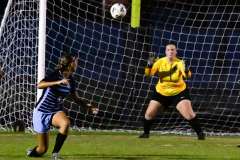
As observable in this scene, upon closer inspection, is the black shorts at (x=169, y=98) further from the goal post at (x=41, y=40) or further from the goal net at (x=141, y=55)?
the goal net at (x=141, y=55)

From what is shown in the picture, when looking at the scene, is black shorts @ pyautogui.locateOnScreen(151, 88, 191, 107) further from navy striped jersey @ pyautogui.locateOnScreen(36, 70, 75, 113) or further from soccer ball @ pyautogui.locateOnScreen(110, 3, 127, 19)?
navy striped jersey @ pyautogui.locateOnScreen(36, 70, 75, 113)

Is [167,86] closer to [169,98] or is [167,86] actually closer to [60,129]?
[169,98]

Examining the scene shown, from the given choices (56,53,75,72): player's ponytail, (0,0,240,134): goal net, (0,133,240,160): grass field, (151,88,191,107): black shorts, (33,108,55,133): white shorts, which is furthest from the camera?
(0,0,240,134): goal net

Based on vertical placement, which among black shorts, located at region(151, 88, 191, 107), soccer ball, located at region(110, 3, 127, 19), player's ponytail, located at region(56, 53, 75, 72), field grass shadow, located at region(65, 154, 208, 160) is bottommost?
field grass shadow, located at region(65, 154, 208, 160)

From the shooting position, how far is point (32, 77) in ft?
51.8

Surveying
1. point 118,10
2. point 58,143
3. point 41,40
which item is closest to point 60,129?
point 58,143

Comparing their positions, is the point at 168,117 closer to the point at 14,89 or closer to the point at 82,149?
the point at 14,89

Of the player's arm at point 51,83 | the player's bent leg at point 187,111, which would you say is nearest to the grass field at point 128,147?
the player's bent leg at point 187,111

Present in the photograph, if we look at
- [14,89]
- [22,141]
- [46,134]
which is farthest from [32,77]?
[46,134]

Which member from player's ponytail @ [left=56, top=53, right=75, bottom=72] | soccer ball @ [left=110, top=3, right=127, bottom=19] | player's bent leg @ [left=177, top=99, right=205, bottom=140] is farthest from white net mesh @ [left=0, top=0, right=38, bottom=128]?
player's ponytail @ [left=56, top=53, right=75, bottom=72]

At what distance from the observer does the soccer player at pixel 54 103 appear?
10.3m

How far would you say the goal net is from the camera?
55.2 ft

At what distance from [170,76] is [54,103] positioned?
164 inches

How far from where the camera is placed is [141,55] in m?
17.2
